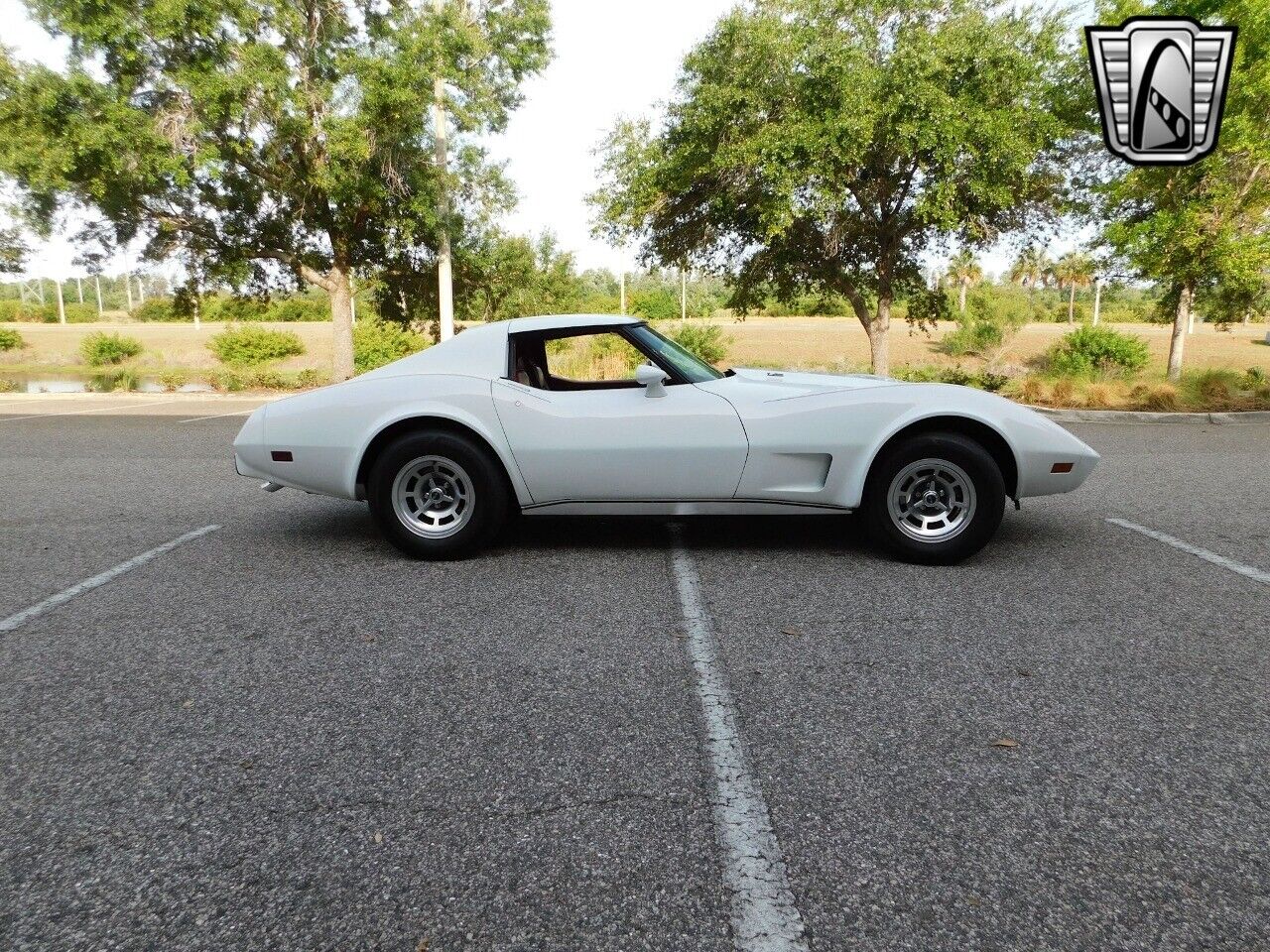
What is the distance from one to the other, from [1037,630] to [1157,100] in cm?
1098

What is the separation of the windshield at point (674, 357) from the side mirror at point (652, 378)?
143 mm

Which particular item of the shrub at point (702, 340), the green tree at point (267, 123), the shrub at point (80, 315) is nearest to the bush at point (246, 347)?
the green tree at point (267, 123)

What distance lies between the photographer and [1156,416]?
1316cm

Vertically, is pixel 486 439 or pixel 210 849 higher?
pixel 486 439

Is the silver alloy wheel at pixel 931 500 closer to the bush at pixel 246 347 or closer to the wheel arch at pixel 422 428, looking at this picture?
the wheel arch at pixel 422 428

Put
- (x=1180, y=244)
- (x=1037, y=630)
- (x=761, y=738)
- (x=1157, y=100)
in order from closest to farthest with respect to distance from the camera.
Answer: (x=761, y=738) → (x=1037, y=630) → (x=1157, y=100) → (x=1180, y=244)

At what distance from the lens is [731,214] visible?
15.9 metres

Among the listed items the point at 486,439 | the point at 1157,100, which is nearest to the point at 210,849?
the point at 486,439

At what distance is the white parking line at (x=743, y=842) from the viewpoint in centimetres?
188

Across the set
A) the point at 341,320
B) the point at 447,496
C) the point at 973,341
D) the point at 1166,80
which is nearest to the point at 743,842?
the point at 447,496

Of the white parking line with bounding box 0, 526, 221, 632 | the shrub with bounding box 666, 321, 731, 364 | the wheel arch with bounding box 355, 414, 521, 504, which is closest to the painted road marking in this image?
the white parking line with bounding box 0, 526, 221, 632

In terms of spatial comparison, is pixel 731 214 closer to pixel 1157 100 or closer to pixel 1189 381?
pixel 1157 100

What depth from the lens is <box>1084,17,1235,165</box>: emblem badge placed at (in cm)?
1092

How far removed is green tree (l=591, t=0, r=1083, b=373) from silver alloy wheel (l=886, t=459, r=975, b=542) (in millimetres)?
10358
